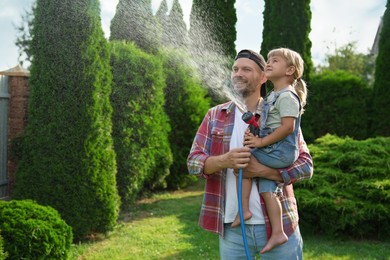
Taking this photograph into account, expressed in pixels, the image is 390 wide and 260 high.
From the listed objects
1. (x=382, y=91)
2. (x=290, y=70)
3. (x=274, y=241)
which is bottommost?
(x=274, y=241)

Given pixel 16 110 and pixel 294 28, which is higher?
pixel 294 28

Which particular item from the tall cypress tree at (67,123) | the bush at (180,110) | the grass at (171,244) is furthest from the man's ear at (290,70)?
the bush at (180,110)

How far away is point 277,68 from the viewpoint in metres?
2.49

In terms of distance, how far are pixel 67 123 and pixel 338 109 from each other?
23.9 ft

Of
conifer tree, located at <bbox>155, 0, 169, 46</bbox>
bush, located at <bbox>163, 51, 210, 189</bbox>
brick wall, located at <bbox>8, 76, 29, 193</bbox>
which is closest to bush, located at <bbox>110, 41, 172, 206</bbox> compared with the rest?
brick wall, located at <bbox>8, 76, 29, 193</bbox>

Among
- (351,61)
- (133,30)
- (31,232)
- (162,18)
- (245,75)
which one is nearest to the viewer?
(245,75)

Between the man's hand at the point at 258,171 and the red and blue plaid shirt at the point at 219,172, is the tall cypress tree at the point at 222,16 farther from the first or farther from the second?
the man's hand at the point at 258,171

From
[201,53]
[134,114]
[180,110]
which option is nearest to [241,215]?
[201,53]

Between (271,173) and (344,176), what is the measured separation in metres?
4.61

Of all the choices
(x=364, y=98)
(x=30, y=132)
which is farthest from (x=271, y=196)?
(x=364, y=98)

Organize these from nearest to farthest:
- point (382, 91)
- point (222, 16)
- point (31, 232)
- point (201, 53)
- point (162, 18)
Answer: point (31, 232), point (201, 53), point (382, 91), point (222, 16), point (162, 18)

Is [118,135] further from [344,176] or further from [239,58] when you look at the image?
[239,58]

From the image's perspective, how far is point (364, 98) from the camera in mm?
11227

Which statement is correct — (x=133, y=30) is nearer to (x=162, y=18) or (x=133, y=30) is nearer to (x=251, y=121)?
(x=162, y=18)
